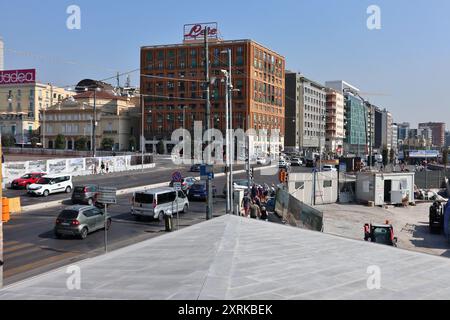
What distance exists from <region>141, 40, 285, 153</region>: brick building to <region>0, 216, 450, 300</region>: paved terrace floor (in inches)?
3082

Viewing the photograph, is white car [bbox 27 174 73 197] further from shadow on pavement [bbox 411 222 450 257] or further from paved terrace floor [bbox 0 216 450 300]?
shadow on pavement [bbox 411 222 450 257]

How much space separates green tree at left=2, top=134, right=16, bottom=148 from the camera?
3588 inches

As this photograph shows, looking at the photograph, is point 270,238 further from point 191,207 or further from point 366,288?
point 191,207

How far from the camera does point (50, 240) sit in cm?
2011

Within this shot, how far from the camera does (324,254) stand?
448 inches

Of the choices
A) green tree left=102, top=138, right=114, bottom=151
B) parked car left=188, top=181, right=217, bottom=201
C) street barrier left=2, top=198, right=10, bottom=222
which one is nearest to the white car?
parked car left=188, top=181, right=217, bottom=201

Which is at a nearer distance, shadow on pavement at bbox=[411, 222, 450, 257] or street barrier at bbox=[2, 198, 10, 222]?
street barrier at bbox=[2, 198, 10, 222]

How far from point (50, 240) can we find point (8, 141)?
82.1m

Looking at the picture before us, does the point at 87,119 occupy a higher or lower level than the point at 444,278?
higher

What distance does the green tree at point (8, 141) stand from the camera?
3588 inches

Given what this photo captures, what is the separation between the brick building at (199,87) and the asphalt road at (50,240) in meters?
65.4

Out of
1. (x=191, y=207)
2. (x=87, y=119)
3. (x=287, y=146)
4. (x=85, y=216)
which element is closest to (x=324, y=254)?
(x=85, y=216)

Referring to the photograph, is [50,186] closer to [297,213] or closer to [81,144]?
[297,213]

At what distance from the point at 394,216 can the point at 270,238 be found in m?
22.5
